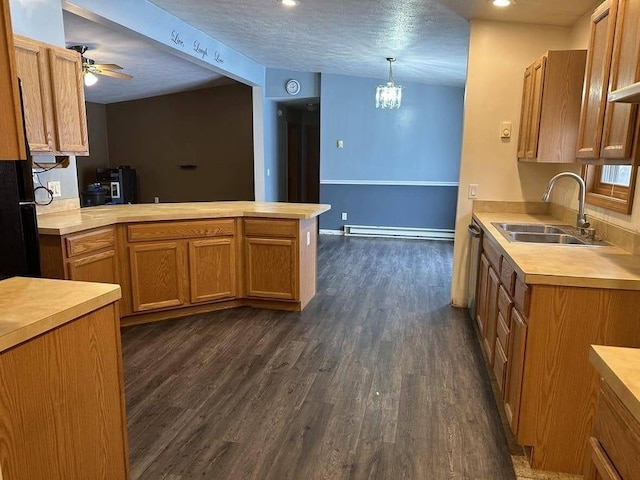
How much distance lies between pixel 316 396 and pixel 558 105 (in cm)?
230

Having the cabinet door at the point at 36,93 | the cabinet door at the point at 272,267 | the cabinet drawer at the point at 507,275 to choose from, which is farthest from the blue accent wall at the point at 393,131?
the cabinet drawer at the point at 507,275

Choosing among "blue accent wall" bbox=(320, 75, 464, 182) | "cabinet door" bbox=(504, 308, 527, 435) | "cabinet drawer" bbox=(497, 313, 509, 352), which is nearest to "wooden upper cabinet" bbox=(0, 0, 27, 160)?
"cabinet door" bbox=(504, 308, 527, 435)

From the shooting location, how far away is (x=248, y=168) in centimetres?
821

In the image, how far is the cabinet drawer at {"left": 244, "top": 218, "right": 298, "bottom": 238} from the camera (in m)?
3.57

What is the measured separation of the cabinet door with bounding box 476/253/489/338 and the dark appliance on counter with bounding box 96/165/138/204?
285 inches

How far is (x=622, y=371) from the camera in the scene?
96 cm

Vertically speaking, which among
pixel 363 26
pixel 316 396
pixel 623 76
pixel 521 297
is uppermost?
pixel 363 26

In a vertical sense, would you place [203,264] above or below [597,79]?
below

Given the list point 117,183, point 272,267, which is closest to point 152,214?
point 272,267

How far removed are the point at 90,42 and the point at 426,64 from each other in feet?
12.9

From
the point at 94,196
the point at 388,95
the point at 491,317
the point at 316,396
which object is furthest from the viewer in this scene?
the point at 94,196

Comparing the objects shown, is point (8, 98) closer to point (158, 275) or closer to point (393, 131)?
point (158, 275)

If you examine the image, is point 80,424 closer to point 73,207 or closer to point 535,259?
point 535,259

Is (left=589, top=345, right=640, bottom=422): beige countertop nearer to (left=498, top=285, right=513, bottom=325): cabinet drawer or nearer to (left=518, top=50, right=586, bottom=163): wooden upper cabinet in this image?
(left=498, top=285, right=513, bottom=325): cabinet drawer
